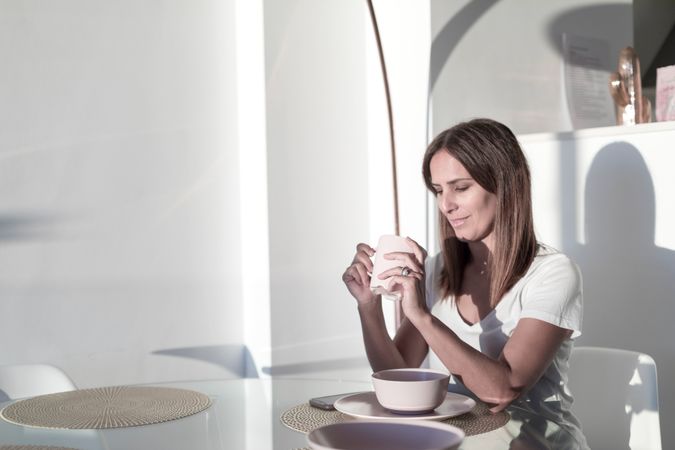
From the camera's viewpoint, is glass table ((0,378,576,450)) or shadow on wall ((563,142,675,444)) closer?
glass table ((0,378,576,450))

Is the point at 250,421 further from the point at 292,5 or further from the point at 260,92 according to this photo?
the point at 292,5

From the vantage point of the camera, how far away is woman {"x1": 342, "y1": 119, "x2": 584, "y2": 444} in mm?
1566

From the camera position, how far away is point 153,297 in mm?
3072

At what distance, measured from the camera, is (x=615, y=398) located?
1.86 m

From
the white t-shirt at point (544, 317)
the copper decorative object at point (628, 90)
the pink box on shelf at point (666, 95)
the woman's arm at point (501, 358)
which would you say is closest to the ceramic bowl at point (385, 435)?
the woman's arm at point (501, 358)

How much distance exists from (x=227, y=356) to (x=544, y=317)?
1895 mm

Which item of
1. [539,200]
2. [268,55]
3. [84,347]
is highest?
[268,55]

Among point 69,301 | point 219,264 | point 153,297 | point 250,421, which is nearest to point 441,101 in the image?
point 219,264

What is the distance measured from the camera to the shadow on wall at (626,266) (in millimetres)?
2367

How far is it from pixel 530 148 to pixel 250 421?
163 cm

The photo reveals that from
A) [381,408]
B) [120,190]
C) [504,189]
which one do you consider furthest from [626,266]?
[120,190]

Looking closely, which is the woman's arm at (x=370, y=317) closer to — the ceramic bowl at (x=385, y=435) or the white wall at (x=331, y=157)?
the ceramic bowl at (x=385, y=435)

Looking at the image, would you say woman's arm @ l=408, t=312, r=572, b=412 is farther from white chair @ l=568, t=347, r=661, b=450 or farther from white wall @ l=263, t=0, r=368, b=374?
white wall @ l=263, t=0, r=368, b=374

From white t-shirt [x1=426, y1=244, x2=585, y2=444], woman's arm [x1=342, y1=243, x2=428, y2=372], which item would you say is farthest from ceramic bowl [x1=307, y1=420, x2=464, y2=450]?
woman's arm [x1=342, y1=243, x2=428, y2=372]
